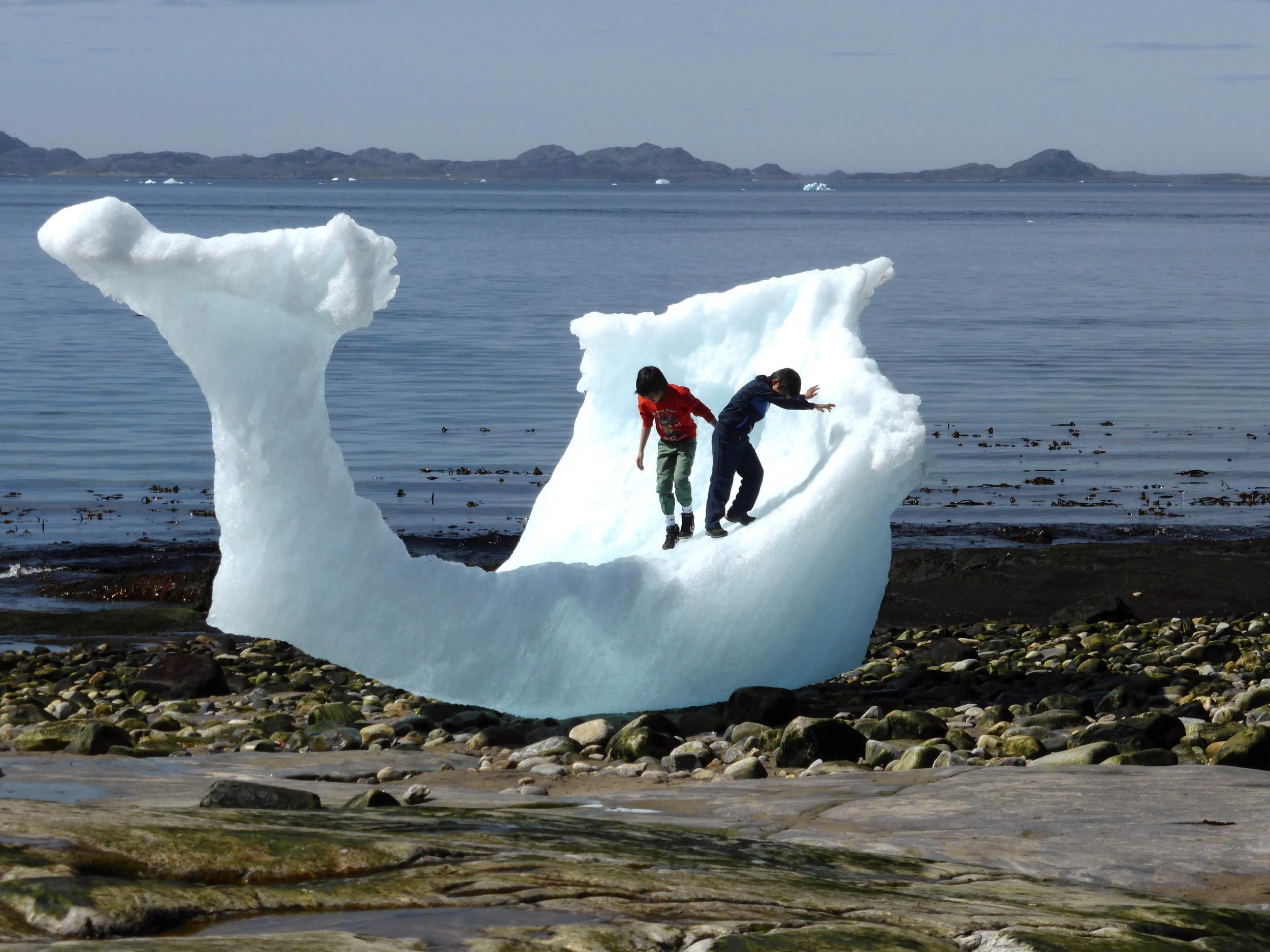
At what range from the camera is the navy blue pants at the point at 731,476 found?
12.3 m

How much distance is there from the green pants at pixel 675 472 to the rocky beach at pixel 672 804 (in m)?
1.80

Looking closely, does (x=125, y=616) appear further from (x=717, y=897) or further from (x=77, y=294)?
(x=77, y=294)

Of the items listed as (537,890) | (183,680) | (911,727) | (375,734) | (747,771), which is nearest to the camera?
(537,890)

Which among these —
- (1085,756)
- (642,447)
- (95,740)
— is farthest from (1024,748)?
(95,740)

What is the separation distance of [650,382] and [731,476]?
1.08m

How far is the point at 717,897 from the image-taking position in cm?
540

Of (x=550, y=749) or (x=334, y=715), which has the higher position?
(x=550, y=749)

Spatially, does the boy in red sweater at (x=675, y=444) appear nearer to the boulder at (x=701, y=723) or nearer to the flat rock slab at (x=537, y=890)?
the boulder at (x=701, y=723)

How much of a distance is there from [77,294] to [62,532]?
45181 mm

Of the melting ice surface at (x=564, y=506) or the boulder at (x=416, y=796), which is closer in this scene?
the boulder at (x=416, y=796)

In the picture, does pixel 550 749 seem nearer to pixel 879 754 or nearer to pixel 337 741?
pixel 337 741

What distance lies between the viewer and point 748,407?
40.4ft

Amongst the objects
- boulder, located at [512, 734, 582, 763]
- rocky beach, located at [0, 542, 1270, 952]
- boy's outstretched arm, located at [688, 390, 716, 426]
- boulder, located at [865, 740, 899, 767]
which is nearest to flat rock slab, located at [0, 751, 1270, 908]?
rocky beach, located at [0, 542, 1270, 952]

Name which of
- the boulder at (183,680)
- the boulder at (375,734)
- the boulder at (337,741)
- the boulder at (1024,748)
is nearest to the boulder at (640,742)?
the boulder at (375,734)
